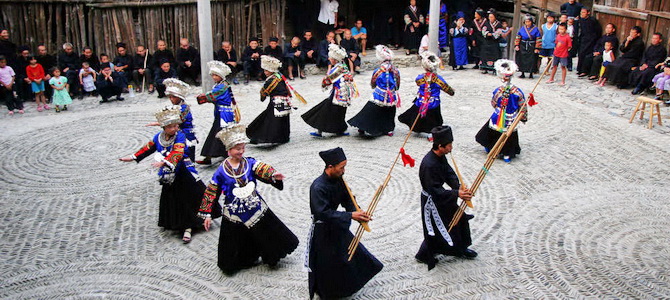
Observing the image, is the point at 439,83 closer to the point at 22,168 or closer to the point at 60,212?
the point at 60,212

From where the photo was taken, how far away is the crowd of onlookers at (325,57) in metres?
12.8

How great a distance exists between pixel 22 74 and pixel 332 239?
10.7m

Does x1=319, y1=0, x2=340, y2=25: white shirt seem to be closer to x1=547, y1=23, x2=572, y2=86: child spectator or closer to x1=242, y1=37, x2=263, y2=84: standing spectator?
x1=242, y1=37, x2=263, y2=84: standing spectator

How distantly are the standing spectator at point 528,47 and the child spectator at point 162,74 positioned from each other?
8838 mm

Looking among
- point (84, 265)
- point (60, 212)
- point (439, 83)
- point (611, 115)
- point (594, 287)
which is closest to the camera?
point (594, 287)

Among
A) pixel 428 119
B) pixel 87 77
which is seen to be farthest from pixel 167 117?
pixel 87 77

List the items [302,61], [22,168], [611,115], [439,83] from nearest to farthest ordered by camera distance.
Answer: [22,168], [439,83], [611,115], [302,61]

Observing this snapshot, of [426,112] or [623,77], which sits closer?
[426,112]

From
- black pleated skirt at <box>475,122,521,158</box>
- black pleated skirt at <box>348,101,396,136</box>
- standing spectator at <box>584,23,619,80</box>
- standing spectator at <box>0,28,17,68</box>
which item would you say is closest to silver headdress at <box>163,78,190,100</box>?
black pleated skirt at <box>348,101,396,136</box>

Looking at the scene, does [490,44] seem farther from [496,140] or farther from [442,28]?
[496,140]

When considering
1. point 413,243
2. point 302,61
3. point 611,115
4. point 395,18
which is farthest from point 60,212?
point 395,18

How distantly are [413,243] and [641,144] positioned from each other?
18.1 ft

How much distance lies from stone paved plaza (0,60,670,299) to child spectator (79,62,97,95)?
1.77 m

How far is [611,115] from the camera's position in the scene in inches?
449
